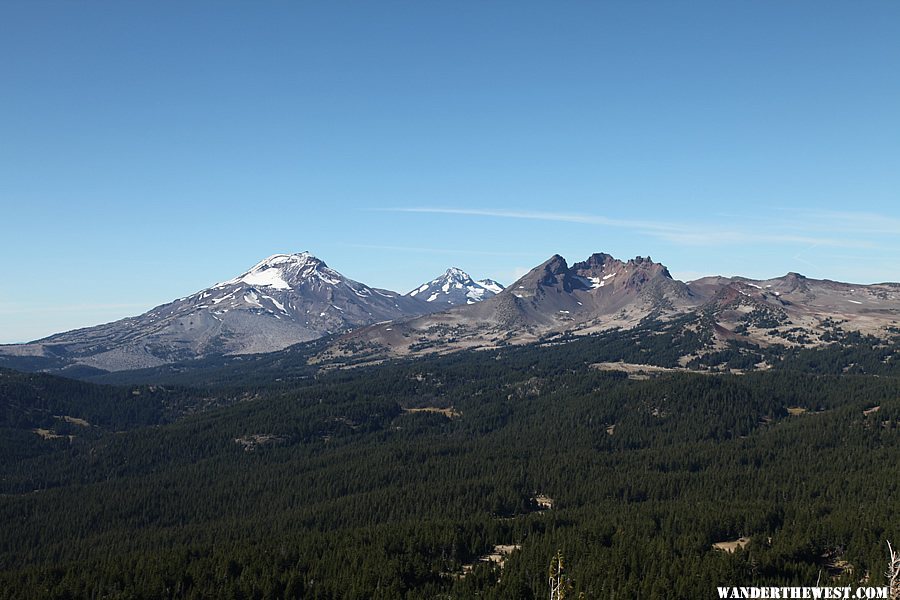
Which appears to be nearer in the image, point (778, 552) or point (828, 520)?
point (778, 552)

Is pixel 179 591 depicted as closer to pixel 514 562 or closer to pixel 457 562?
pixel 457 562

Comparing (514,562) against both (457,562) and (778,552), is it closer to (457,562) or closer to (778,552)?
(457,562)

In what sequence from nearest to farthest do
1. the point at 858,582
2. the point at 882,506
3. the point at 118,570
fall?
the point at 858,582
the point at 118,570
the point at 882,506

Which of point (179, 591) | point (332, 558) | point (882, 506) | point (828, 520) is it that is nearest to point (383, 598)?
point (332, 558)

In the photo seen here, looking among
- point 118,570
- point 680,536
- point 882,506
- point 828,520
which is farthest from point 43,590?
point 882,506

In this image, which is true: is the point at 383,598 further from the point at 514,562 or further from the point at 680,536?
the point at 680,536

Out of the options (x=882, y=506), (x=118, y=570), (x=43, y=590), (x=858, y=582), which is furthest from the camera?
(x=882, y=506)

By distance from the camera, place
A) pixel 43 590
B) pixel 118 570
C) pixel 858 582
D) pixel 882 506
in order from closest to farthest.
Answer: pixel 858 582
pixel 43 590
pixel 118 570
pixel 882 506

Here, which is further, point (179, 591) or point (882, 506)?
point (882, 506)

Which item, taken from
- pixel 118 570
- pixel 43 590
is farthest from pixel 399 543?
pixel 43 590
